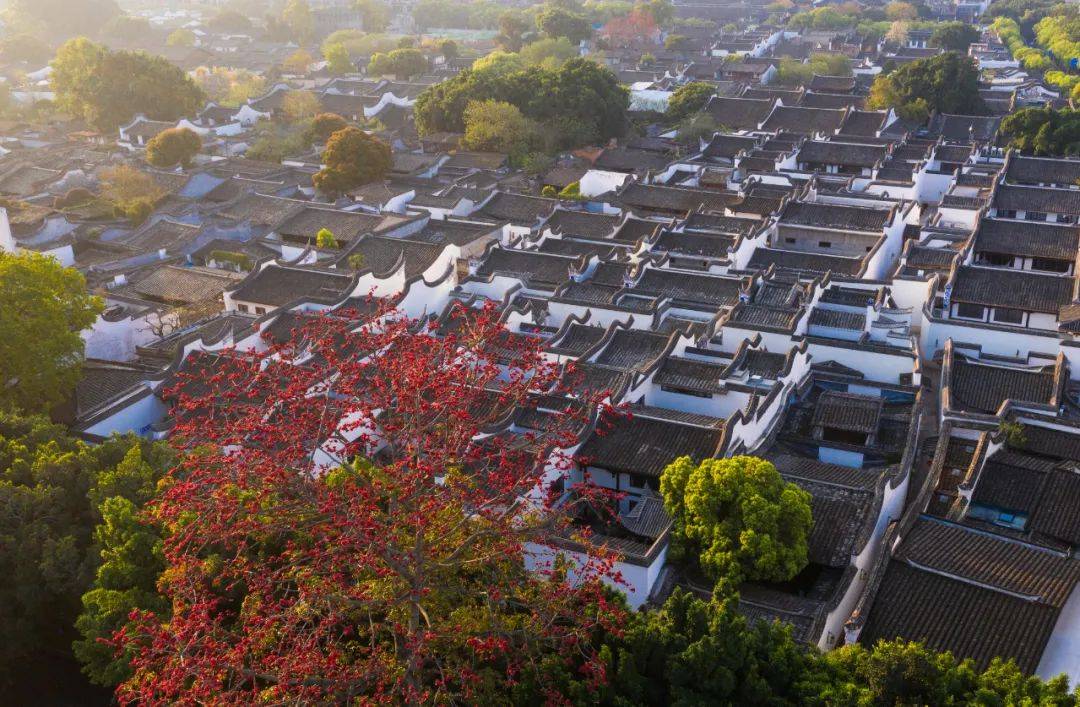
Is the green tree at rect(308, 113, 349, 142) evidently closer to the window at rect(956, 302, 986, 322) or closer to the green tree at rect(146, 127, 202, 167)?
the green tree at rect(146, 127, 202, 167)

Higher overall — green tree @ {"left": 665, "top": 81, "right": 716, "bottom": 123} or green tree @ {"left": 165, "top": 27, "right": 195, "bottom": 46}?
green tree @ {"left": 665, "top": 81, "right": 716, "bottom": 123}

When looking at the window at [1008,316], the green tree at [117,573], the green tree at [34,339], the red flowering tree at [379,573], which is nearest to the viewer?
the red flowering tree at [379,573]

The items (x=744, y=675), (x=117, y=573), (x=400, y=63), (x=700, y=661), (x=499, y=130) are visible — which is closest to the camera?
(x=700, y=661)

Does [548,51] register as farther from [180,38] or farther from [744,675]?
[744,675]

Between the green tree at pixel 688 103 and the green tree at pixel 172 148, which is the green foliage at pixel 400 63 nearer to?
the green tree at pixel 688 103

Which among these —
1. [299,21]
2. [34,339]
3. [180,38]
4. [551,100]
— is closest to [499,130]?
[551,100]

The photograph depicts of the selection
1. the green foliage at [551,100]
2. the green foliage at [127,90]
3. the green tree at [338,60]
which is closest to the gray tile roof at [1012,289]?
the green foliage at [551,100]

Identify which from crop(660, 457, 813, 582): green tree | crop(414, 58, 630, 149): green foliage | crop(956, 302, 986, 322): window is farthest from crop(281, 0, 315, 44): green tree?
crop(660, 457, 813, 582): green tree
